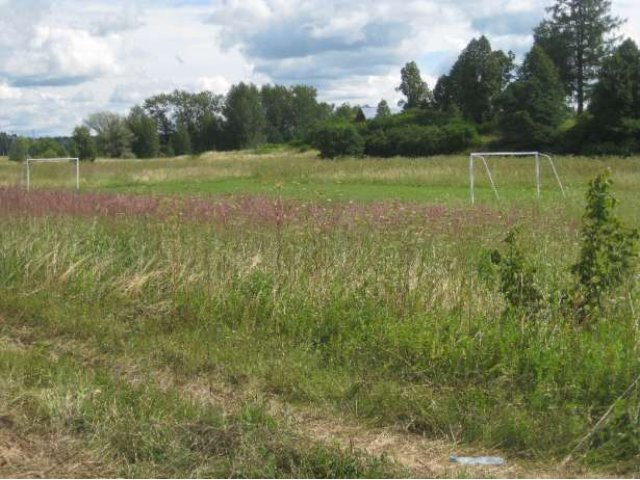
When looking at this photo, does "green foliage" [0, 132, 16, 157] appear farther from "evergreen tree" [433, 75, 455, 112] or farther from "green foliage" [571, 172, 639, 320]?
"green foliage" [571, 172, 639, 320]

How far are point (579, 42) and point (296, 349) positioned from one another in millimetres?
82116

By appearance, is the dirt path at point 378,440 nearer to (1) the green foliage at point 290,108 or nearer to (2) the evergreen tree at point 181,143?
(2) the evergreen tree at point 181,143

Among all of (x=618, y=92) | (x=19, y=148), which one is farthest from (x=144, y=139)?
(x=618, y=92)

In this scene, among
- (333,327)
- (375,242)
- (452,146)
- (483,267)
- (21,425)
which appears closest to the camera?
(21,425)

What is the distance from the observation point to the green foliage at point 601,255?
6273mm

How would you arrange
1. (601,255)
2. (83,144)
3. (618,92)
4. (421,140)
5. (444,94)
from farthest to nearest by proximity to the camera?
(444,94), (83,144), (421,140), (618,92), (601,255)

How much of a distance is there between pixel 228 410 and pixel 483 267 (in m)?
3.27

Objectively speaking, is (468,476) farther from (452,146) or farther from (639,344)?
(452,146)

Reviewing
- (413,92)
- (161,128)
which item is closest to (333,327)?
(413,92)

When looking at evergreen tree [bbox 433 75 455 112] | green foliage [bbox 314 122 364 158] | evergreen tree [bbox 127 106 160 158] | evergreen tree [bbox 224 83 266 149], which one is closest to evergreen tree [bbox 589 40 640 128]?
green foliage [bbox 314 122 364 158]

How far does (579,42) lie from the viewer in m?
80.8

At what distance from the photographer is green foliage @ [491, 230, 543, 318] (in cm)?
638

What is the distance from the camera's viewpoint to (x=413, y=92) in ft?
334

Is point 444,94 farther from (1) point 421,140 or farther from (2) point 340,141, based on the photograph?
(2) point 340,141
